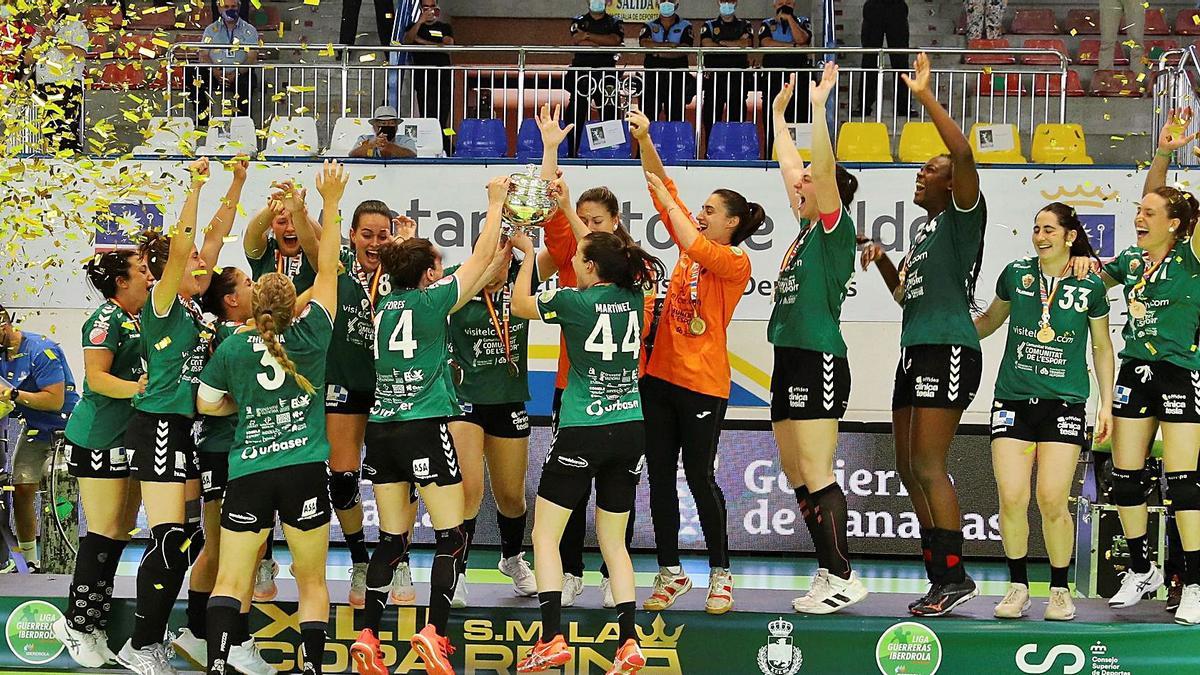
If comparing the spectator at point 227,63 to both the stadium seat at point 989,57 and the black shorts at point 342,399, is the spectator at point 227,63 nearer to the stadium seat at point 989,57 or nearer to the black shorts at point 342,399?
the black shorts at point 342,399

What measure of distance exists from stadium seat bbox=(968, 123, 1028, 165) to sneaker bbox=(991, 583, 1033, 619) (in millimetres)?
5922

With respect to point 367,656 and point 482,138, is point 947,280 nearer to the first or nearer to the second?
point 367,656

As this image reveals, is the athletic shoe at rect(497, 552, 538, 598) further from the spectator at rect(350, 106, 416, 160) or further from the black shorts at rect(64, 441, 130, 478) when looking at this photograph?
the spectator at rect(350, 106, 416, 160)

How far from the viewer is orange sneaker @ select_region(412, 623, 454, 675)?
20.1ft

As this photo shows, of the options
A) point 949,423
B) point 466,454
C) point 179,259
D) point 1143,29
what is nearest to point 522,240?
point 466,454

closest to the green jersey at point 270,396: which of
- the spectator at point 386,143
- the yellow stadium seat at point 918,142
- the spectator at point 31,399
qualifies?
the spectator at point 31,399

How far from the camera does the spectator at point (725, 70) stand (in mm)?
12773

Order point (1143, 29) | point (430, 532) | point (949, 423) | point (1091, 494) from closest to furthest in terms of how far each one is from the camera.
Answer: point (949, 423), point (1091, 494), point (430, 532), point (1143, 29)

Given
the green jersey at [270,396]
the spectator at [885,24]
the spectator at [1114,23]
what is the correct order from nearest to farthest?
1. the green jersey at [270,396]
2. the spectator at [885,24]
3. the spectator at [1114,23]

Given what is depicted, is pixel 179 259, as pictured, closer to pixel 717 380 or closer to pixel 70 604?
pixel 70 604

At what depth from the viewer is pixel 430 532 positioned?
1043 centimetres

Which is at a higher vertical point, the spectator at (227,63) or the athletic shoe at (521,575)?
the spectator at (227,63)

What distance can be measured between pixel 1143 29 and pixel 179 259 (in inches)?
468

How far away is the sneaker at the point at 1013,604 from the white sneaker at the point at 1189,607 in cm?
76
